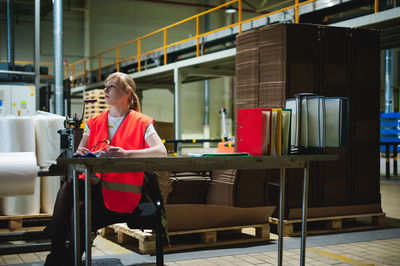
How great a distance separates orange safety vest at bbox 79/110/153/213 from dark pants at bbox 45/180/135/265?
6 cm

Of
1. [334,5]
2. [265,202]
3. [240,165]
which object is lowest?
[265,202]

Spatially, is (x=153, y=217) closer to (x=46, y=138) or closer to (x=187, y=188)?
(x=187, y=188)

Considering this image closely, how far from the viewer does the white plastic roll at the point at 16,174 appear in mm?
3080

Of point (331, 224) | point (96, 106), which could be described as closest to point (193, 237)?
point (331, 224)

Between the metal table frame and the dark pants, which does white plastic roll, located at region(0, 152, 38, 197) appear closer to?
the dark pants

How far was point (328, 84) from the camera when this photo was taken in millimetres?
5449

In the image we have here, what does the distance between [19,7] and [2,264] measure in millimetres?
20000

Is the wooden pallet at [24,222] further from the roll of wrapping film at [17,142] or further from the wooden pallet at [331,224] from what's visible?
the wooden pallet at [331,224]

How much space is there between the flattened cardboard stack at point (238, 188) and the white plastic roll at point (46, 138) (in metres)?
1.77

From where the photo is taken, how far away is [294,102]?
3.22 meters

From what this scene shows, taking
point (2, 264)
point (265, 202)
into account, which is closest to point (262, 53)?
point (265, 202)

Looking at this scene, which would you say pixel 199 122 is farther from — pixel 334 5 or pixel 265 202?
Answer: pixel 265 202

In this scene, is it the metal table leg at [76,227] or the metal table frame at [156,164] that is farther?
the metal table leg at [76,227]

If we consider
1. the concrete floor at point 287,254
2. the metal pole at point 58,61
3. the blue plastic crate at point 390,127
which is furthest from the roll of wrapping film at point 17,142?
the blue plastic crate at point 390,127
